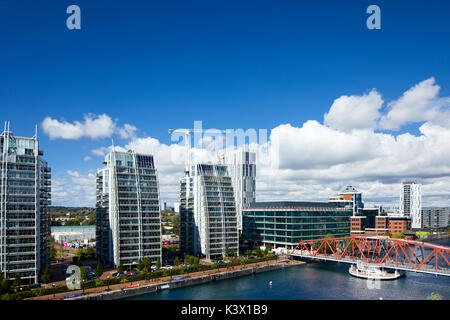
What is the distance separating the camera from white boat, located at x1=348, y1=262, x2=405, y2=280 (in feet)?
240

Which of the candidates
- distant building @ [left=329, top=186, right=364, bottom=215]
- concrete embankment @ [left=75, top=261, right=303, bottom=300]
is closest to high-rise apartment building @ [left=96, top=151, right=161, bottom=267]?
concrete embankment @ [left=75, top=261, right=303, bottom=300]

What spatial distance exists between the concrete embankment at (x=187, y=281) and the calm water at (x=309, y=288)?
4.63 feet

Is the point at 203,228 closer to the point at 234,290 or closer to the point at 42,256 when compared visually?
the point at 234,290

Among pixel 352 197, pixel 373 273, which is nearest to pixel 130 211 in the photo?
pixel 373 273

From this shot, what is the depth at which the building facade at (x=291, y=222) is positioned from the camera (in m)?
108

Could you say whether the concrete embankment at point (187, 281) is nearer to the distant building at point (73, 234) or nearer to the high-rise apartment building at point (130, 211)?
the high-rise apartment building at point (130, 211)

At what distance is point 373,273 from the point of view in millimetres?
74062

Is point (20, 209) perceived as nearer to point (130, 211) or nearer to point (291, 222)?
point (130, 211)

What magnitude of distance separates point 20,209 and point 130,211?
21.9 metres

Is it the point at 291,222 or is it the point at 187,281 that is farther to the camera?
the point at 291,222

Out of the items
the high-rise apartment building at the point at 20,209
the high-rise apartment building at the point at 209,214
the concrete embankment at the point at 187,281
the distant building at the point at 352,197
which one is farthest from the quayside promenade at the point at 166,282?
the distant building at the point at 352,197

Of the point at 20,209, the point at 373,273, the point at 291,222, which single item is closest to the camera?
the point at 20,209

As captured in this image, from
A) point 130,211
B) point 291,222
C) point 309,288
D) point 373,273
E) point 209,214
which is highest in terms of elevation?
point 130,211
